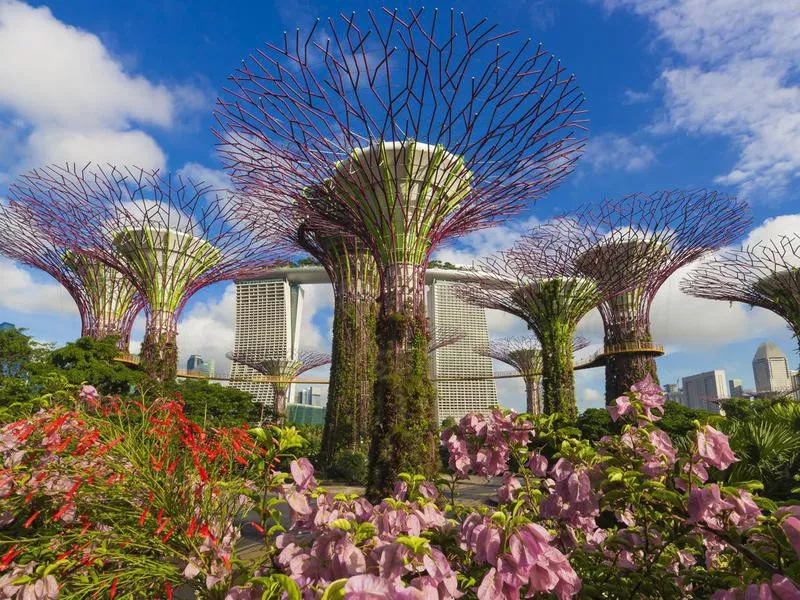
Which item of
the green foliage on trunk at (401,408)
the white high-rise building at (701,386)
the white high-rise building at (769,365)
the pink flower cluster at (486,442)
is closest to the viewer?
the pink flower cluster at (486,442)

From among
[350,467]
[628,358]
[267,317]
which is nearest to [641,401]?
[350,467]

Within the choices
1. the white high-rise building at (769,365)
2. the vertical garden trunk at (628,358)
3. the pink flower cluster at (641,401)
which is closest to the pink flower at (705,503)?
the pink flower cluster at (641,401)

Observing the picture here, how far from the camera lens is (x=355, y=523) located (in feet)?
4.81

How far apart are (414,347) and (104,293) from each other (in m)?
14.4

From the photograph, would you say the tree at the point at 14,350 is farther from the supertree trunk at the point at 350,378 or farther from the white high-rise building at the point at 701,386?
the white high-rise building at the point at 701,386

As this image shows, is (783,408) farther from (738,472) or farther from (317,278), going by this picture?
(317,278)

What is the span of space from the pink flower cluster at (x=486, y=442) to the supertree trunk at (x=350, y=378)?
36.9 feet

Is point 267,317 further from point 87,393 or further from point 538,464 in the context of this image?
point 538,464

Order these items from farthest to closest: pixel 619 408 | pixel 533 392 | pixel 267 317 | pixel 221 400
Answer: pixel 267 317
pixel 533 392
pixel 221 400
pixel 619 408

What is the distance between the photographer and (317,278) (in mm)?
55406

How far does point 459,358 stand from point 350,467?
41.3 m

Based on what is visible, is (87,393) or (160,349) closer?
(87,393)

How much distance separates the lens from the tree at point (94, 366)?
1275 cm

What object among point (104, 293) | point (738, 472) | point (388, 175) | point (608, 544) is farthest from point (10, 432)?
point (104, 293)
